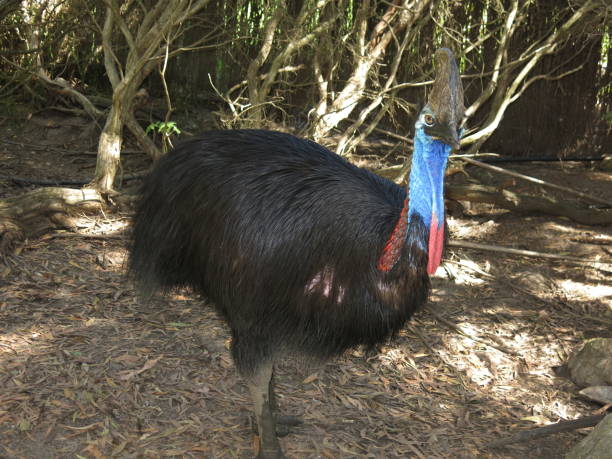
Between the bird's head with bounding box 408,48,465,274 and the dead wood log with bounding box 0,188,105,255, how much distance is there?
112 inches

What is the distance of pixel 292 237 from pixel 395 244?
39 centimetres

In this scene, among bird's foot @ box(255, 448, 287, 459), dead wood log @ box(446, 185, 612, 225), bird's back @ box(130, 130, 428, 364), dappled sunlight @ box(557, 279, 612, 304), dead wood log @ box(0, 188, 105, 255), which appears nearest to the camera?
bird's back @ box(130, 130, 428, 364)

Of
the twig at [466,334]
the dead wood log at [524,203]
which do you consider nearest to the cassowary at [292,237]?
the twig at [466,334]

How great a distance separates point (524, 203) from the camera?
17.3ft

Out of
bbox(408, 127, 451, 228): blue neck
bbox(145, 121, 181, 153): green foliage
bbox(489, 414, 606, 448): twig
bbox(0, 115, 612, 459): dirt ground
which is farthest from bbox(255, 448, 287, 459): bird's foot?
bbox(145, 121, 181, 153): green foliage

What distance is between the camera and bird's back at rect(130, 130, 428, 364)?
7.46 ft

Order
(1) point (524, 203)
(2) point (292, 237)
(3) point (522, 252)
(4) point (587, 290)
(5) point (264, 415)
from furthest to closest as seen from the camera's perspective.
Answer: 1. (1) point (524, 203)
2. (3) point (522, 252)
3. (4) point (587, 290)
4. (5) point (264, 415)
5. (2) point (292, 237)

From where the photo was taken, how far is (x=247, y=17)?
6.02m

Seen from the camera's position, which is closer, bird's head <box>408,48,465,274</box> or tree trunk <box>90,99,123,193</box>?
bird's head <box>408,48,465,274</box>

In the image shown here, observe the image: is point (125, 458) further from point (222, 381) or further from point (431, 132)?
point (431, 132)

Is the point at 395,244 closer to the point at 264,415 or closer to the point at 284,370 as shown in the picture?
the point at 264,415

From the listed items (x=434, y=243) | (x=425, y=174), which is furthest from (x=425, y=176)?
→ (x=434, y=243)

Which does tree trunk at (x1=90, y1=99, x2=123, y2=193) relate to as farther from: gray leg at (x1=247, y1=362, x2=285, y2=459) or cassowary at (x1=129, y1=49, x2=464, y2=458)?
gray leg at (x1=247, y1=362, x2=285, y2=459)

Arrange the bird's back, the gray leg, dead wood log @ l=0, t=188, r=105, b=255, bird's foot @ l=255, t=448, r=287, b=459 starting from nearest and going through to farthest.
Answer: the bird's back
the gray leg
bird's foot @ l=255, t=448, r=287, b=459
dead wood log @ l=0, t=188, r=105, b=255
